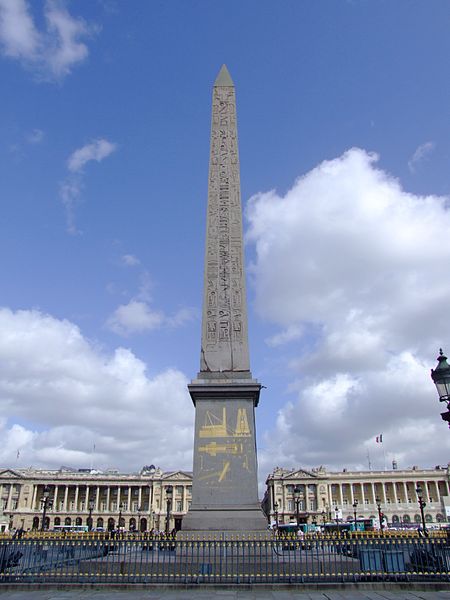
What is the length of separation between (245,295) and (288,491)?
310 feet

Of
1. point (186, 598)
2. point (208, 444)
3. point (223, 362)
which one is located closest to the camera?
point (186, 598)

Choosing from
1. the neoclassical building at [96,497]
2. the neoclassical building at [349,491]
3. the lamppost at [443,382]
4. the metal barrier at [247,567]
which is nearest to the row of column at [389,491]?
the neoclassical building at [349,491]

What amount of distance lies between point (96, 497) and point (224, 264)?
97.3 metres

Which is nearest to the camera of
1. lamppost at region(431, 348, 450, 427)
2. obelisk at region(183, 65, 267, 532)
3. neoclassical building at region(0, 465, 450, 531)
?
lamppost at region(431, 348, 450, 427)

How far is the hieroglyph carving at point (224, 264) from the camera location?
47.4ft

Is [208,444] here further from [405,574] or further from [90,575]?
[405,574]

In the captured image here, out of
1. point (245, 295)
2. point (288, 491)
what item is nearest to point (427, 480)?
point (288, 491)

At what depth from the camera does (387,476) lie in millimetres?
98312

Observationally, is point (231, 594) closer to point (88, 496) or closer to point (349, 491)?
point (349, 491)

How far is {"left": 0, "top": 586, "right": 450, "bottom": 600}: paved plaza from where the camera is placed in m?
8.90

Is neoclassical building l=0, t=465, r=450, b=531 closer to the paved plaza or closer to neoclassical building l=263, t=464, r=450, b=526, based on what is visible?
neoclassical building l=263, t=464, r=450, b=526

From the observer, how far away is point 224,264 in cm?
1533

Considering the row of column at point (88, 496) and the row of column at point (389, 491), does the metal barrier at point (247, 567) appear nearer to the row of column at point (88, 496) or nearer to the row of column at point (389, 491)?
the row of column at point (389, 491)

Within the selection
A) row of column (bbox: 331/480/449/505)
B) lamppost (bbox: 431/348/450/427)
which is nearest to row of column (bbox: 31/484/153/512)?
row of column (bbox: 331/480/449/505)
